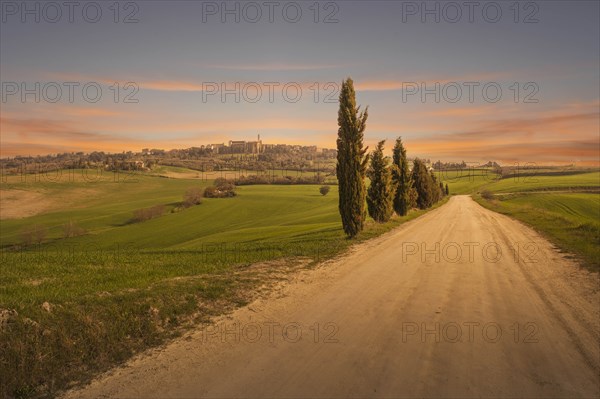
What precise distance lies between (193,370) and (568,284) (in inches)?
464

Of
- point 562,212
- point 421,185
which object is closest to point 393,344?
point 421,185

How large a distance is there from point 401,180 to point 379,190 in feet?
44.1

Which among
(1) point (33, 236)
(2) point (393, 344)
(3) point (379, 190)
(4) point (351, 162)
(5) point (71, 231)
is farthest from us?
(5) point (71, 231)

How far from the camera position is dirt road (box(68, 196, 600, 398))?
495 cm

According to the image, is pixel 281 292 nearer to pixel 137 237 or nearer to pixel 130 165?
pixel 137 237

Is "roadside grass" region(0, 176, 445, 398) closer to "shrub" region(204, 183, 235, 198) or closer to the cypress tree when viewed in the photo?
the cypress tree

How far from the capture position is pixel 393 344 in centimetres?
637

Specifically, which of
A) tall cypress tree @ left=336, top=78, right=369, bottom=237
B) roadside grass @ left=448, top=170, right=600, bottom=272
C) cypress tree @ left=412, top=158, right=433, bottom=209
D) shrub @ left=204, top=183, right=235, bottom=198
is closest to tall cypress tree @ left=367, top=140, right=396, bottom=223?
tall cypress tree @ left=336, top=78, right=369, bottom=237

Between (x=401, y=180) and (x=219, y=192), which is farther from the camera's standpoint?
(x=219, y=192)

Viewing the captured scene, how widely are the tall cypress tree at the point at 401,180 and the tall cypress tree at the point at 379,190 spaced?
834cm

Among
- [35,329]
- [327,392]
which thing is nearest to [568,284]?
[327,392]

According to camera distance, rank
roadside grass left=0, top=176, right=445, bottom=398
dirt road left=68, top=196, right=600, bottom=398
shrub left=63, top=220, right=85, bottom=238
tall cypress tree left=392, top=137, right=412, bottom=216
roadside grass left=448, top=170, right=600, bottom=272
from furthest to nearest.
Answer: shrub left=63, top=220, right=85, bottom=238, tall cypress tree left=392, top=137, right=412, bottom=216, roadside grass left=448, top=170, right=600, bottom=272, roadside grass left=0, top=176, right=445, bottom=398, dirt road left=68, top=196, right=600, bottom=398

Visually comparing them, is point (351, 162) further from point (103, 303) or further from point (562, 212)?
point (562, 212)

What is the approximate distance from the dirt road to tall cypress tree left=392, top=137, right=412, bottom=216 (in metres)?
30.7
